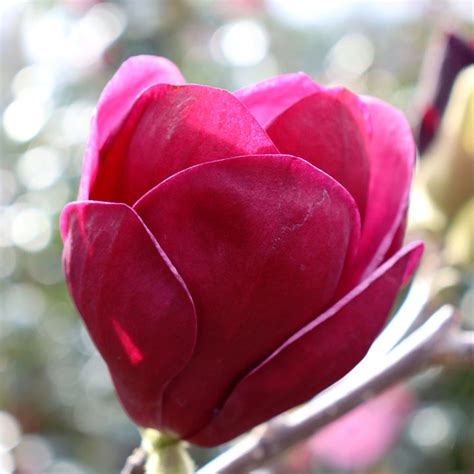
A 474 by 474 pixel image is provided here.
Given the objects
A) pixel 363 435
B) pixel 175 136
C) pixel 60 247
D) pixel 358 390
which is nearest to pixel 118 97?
pixel 175 136

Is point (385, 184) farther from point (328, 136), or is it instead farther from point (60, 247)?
point (60, 247)

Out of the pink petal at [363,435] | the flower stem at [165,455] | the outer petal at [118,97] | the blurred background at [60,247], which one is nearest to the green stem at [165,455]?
the flower stem at [165,455]

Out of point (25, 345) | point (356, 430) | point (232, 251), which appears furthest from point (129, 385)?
point (25, 345)

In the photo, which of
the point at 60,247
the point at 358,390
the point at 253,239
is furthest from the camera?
the point at 60,247

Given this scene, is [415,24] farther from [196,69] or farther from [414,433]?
[414,433]

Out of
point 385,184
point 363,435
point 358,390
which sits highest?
point 385,184

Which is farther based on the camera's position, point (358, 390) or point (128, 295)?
point (358, 390)
